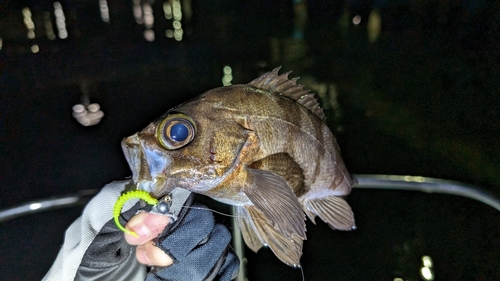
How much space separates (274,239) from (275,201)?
22 cm

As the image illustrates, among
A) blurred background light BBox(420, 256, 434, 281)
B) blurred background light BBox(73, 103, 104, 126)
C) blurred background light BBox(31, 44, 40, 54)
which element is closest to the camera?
blurred background light BBox(420, 256, 434, 281)

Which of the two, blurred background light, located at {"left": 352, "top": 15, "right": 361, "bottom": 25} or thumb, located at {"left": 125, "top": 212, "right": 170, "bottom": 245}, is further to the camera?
blurred background light, located at {"left": 352, "top": 15, "right": 361, "bottom": 25}

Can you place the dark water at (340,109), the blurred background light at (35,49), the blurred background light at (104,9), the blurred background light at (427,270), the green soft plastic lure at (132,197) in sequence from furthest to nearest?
the blurred background light at (104,9), the blurred background light at (35,49), the dark water at (340,109), the blurred background light at (427,270), the green soft plastic lure at (132,197)

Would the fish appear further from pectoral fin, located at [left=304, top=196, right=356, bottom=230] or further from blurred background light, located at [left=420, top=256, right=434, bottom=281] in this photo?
blurred background light, located at [left=420, top=256, right=434, bottom=281]

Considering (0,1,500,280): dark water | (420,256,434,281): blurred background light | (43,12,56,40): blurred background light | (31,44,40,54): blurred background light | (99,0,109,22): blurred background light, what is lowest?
(420,256,434,281): blurred background light

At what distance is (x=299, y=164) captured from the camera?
3.50 ft

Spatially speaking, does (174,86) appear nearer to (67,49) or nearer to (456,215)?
(67,49)

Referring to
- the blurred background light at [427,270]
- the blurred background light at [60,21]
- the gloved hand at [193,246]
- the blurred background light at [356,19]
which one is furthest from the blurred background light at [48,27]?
the blurred background light at [427,270]

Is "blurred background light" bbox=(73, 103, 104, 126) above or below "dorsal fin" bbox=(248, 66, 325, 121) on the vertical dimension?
below

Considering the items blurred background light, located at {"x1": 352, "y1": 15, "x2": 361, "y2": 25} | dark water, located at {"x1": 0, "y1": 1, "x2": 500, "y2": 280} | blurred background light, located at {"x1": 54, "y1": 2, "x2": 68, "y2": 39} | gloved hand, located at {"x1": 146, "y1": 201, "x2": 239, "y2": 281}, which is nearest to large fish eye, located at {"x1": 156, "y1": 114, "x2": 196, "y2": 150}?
gloved hand, located at {"x1": 146, "y1": 201, "x2": 239, "y2": 281}

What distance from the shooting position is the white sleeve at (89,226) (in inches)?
39.5

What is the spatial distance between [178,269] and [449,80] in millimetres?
4761

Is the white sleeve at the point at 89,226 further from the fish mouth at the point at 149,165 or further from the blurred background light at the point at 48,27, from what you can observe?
the blurred background light at the point at 48,27

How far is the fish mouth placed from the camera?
2.69 feet
